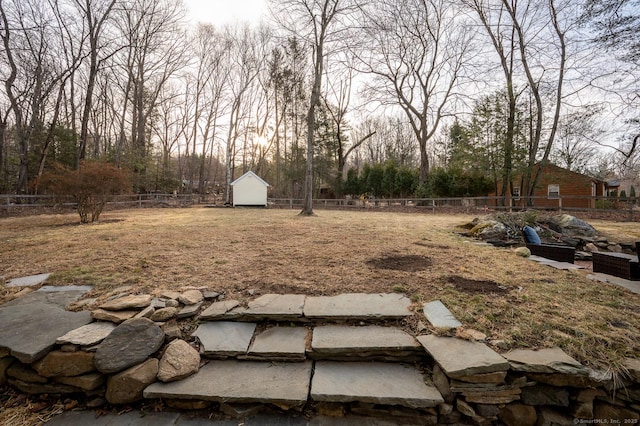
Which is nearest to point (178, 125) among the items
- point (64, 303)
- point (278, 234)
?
point (278, 234)

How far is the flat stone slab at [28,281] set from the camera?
2881 mm

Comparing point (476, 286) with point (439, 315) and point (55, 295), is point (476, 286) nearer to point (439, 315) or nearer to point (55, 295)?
point (439, 315)

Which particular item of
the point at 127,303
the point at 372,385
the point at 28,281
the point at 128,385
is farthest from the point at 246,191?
the point at 372,385

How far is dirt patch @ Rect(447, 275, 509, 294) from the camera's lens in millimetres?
2783

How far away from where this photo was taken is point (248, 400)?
165 centimetres

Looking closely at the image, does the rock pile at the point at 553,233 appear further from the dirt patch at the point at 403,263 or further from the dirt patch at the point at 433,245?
the dirt patch at the point at 403,263

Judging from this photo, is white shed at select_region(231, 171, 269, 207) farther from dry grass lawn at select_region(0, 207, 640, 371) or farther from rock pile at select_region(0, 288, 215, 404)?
rock pile at select_region(0, 288, 215, 404)

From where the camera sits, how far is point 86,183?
308 inches

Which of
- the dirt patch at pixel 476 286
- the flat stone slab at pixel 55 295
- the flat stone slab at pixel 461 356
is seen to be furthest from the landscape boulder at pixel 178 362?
the dirt patch at pixel 476 286

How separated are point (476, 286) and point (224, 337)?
259 centimetres

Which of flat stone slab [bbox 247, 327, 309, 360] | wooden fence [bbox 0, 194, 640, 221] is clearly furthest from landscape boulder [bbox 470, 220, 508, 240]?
wooden fence [bbox 0, 194, 640, 221]

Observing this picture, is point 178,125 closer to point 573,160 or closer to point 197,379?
point 197,379

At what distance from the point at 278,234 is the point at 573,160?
82.3 ft

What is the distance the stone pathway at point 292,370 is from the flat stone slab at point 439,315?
0.02m
